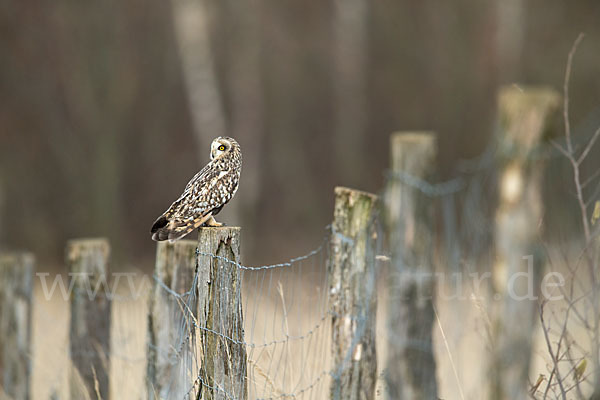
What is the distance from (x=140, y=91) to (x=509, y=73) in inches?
286

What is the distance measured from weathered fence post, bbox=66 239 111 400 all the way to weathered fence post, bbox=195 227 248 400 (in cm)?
→ 145

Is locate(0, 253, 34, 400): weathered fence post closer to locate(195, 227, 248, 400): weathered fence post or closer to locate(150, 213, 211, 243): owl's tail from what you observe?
locate(150, 213, 211, 243): owl's tail

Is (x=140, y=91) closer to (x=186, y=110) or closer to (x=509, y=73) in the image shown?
(x=186, y=110)

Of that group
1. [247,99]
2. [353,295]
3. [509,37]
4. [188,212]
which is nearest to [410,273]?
[353,295]

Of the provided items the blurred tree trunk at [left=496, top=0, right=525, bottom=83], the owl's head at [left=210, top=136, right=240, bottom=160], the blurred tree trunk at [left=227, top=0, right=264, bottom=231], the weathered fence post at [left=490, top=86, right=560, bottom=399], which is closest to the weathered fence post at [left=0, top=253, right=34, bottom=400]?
the owl's head at [left=210, top=136, right=240, bottom=160]

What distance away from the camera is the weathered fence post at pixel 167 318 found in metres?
3.87

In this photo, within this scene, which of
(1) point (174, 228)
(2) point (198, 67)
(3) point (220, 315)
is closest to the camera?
(3) point (220, 315)

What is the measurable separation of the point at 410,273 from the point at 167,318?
1323 millimetres

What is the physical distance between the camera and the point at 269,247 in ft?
42.4

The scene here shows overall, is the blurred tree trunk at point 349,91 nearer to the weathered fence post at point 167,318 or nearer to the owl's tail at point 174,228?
the weathered fence post at point 167,318

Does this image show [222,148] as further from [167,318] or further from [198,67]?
[198,67]

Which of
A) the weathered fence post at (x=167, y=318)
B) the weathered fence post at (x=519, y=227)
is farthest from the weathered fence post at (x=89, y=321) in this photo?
the weathered fence post at (x=519, y=227)

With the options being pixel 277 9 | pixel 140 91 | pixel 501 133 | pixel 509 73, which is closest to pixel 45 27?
pixel 140 91

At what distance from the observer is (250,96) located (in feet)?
43.8
